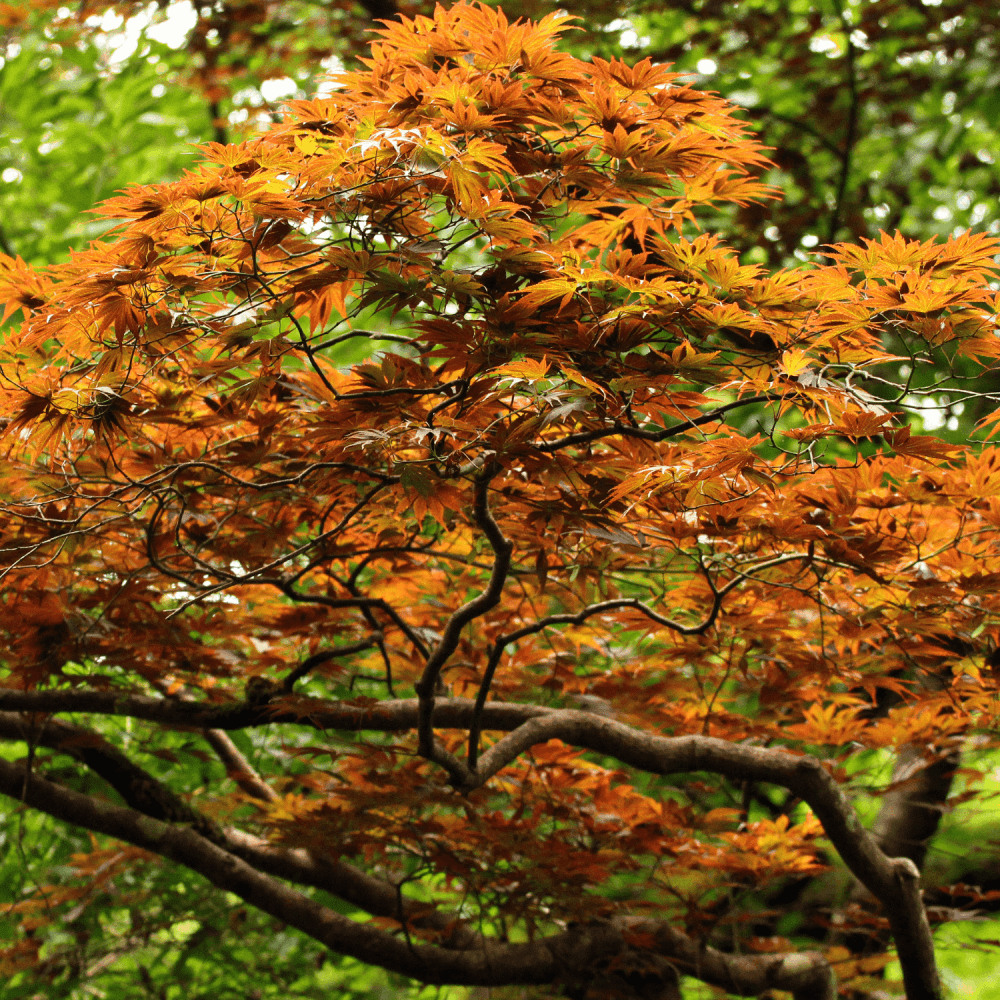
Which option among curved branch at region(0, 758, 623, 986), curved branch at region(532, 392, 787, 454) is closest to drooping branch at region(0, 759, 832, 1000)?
curved branch at region(0, 758, 623, 986)

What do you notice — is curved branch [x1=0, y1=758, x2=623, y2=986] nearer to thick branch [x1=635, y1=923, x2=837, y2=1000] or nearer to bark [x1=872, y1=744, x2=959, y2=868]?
thick branch [x1=635, y1=923, x2=837, y2=1000]

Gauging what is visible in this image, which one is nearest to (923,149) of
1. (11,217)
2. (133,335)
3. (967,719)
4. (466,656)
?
(967,719)

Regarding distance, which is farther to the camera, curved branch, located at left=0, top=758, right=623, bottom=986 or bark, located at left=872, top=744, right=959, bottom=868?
bark, located at left=872, top=744, right=959, bottom=868

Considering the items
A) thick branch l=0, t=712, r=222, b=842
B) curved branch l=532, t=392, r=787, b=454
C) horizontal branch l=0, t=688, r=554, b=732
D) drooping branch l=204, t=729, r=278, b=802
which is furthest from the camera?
drooping branch l=204, t=729, r=278, b=802

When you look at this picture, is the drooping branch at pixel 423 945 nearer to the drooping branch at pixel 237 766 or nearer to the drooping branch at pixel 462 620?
the drooping branch at pixel 237 766

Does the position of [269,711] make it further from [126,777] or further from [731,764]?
[731,764]

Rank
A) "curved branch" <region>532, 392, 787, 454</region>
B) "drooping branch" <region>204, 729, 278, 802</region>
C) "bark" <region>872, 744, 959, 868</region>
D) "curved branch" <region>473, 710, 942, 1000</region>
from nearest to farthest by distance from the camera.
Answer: "curved branch" <region>532, 392, 787, 454</region>, "curved branch" <region>473, 710, 942, 1000</region>, "drooping branch" <region>204, 729, 278, 802</region>, "bark" <region>872, 744, 959, 868</region>

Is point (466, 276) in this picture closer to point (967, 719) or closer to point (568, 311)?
point (568, 311)

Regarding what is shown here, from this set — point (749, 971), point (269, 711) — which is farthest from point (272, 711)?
point (749, 971)

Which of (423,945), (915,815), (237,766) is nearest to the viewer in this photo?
(423,945)

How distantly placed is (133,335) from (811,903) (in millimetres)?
3312

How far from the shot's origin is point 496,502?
1877mm

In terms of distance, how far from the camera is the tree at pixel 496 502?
4.49 ft

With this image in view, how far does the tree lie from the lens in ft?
4.49
